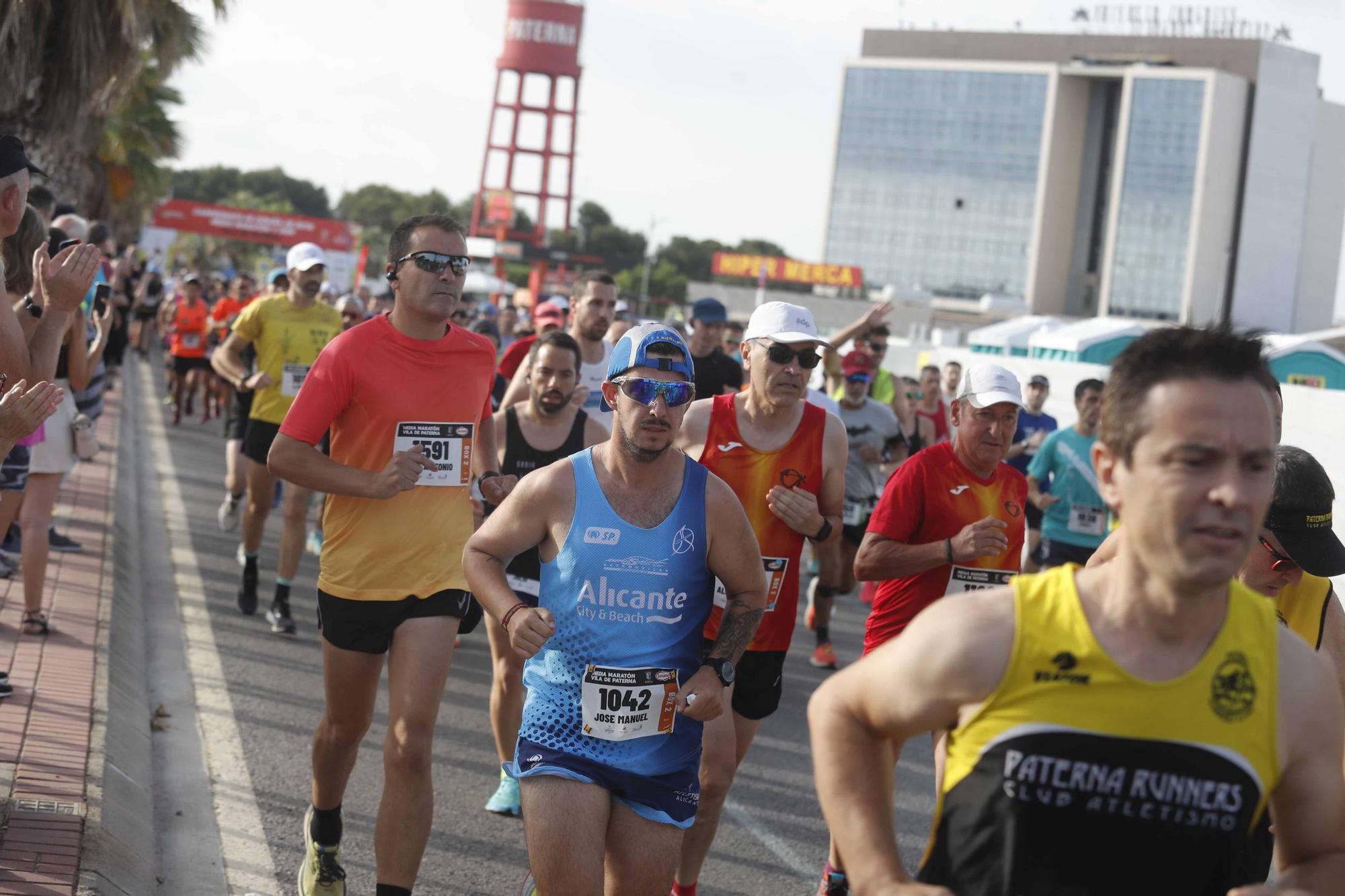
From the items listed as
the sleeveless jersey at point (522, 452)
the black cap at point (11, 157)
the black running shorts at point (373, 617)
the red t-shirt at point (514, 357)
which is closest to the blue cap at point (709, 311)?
the red t-shirt at point (514, 357)

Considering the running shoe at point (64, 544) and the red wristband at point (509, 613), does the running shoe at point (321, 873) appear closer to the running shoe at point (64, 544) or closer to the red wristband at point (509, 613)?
the red wristband at point (509, 613)

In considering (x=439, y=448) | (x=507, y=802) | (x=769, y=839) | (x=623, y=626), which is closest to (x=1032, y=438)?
(x=769, y=839)

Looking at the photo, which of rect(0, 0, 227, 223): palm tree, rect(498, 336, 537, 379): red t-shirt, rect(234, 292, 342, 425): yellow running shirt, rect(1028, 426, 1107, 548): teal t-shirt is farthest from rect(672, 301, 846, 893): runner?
rect(0, 0, 227, 223): palm tree

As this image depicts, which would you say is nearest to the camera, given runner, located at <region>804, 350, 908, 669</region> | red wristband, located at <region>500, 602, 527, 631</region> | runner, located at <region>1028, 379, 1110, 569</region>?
red wristband, located at <region>500, 602, 527, 631</region>

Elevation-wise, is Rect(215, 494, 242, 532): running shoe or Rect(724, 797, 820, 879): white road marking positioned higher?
Rect(215, 494, 242, 532): running shoe

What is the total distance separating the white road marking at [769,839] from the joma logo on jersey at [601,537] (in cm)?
241

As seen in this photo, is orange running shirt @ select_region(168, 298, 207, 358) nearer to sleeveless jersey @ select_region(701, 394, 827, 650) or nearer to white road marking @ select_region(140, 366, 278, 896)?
white road marking @ select_region(140, 366, 278, 896)

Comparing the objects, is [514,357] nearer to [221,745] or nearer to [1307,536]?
[221,745]

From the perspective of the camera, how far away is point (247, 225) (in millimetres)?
62031

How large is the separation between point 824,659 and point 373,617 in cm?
525

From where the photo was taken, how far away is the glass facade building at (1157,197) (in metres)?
110

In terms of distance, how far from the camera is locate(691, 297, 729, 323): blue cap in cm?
1045

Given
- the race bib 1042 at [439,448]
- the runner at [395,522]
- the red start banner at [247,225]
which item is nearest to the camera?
the runner at [395,522]

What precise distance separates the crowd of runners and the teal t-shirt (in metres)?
1.81
